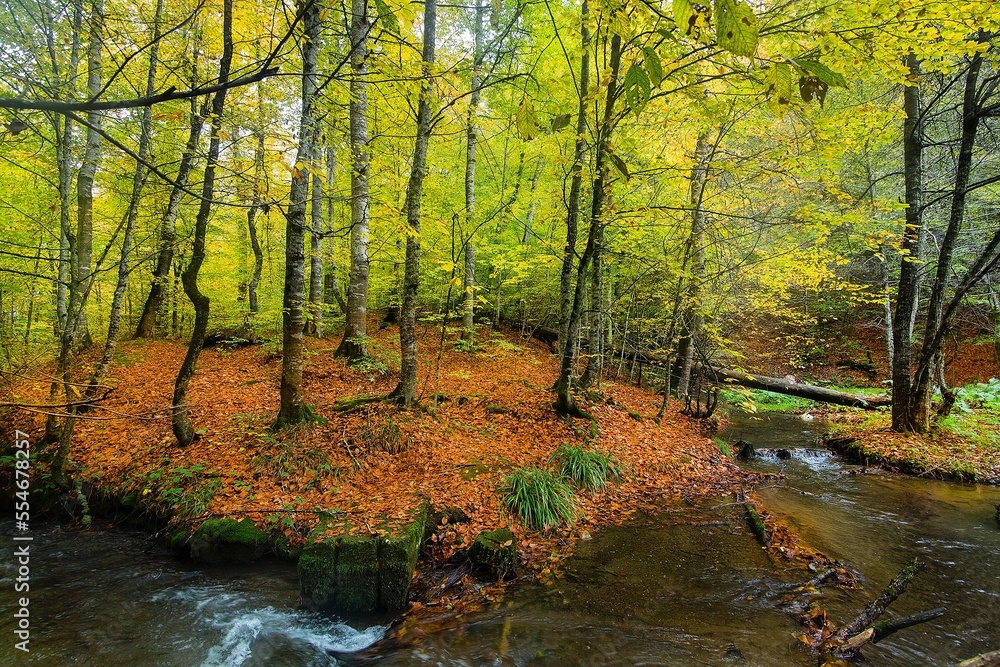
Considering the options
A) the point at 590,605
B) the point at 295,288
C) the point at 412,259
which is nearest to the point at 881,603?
the point at 590,605

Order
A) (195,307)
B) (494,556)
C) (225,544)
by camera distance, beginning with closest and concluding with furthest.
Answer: (494,556), (225,544), (195,307)

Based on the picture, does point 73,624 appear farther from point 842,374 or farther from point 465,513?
point 842,374

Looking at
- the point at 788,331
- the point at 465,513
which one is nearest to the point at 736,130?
the point at 465,513

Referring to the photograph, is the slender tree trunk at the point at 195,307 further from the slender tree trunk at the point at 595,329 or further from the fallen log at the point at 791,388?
the fallen log at the point at 791,388

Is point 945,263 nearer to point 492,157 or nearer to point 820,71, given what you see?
point 492,157

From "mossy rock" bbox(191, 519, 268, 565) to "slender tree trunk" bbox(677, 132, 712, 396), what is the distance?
7912 millimetres

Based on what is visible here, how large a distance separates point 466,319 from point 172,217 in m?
7.18

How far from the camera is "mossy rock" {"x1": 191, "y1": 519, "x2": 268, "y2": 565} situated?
4.81 metres

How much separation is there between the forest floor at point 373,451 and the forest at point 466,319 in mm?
A: 54

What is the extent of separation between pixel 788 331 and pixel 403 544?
23.7 metres

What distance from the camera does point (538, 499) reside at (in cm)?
571

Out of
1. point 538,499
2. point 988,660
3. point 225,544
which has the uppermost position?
point 988,660

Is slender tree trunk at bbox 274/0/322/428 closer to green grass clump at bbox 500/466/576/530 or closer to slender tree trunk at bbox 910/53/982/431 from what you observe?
green grass clump at bbox 500/466/576/530

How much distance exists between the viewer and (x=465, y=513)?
209 inches
